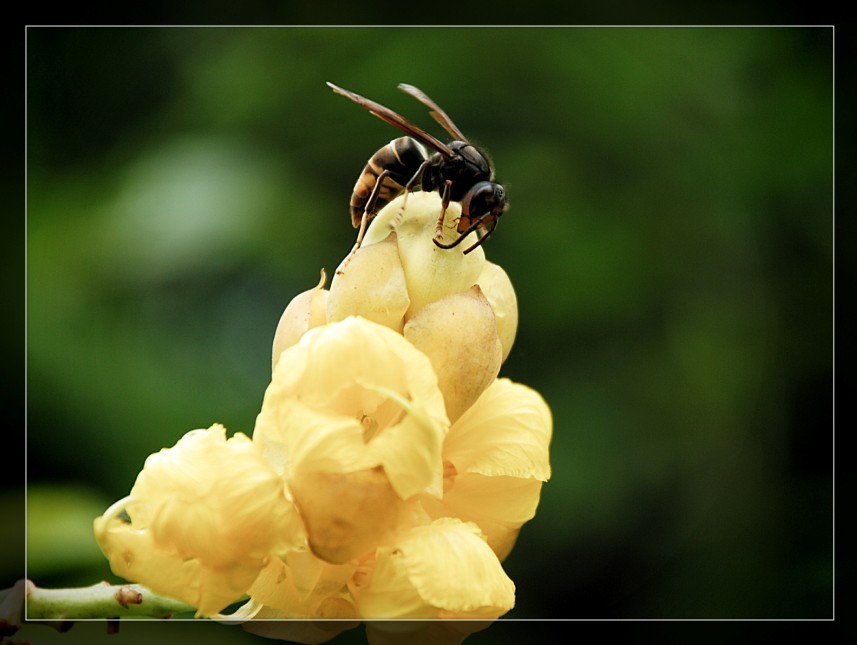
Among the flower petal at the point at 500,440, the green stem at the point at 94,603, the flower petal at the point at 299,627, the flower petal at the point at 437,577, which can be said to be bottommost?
the flower petal at the point at 299,627

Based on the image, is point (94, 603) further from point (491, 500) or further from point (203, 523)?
point (491, 500)

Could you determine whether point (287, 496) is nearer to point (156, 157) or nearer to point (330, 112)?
point (156, 157)

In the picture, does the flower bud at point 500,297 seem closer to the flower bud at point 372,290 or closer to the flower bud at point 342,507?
the flower bud at point 372,290

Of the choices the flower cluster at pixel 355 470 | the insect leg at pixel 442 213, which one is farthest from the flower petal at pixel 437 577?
the insect leg at pixel 442 213

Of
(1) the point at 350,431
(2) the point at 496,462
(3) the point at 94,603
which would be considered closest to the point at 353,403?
(1) the point at 350,431

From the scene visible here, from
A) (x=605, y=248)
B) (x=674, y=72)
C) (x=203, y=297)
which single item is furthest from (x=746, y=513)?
(x=203, y=297)

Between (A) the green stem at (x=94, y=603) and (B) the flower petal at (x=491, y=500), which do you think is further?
Result: (B) the flower petal at (x=491, y=500)
